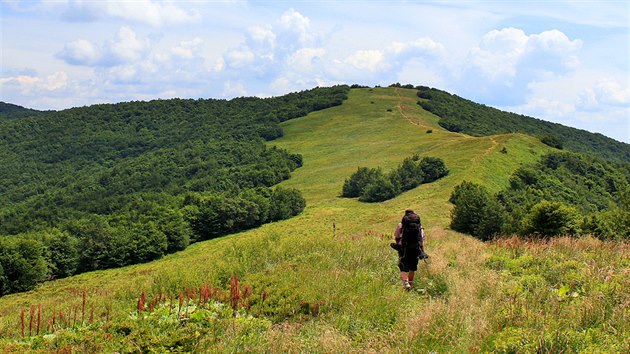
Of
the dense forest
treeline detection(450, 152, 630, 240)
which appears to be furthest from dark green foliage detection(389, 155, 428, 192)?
the dense forest

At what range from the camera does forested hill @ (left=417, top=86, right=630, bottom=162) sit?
12650 cm

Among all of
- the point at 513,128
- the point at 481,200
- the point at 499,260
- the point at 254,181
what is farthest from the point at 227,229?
the point at 513,128

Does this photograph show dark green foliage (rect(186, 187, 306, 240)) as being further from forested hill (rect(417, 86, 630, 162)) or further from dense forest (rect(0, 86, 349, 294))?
forested hill (rect(417, 86, 630, 162))

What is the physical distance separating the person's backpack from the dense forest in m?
59.3

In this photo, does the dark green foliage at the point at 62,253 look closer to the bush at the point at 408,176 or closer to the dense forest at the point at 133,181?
the dense forest at the point at 133,181

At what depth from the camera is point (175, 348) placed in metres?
5.93

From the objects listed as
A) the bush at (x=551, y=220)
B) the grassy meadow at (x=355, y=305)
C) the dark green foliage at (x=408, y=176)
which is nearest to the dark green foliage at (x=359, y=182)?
the dark green foliage at (x=408, y=176)

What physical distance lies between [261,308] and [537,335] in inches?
166

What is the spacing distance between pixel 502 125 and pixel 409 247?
463ft

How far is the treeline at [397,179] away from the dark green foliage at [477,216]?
22.8 meters

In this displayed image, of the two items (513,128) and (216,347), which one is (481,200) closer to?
(216,347)

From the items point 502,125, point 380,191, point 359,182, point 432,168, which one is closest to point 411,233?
point 380,191

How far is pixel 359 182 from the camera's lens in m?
76.6

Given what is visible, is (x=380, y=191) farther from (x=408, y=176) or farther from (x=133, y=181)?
(x=133, y=181)
